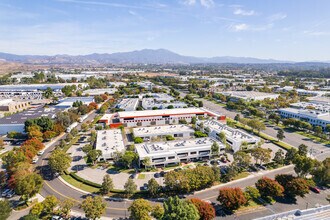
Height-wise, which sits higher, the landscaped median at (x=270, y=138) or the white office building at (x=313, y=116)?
the white office building at (x=313, y=116)

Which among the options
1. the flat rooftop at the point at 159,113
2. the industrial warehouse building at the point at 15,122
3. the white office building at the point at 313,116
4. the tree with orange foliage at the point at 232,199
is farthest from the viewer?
the flat rooftop at the point at 159,113

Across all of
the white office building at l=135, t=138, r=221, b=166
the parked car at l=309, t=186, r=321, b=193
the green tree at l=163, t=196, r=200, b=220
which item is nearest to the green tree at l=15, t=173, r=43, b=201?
the white office building at l=135, t=138, r=221, b=166

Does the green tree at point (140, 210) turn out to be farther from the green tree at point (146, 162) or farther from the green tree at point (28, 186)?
the green tree at point (28, 186)

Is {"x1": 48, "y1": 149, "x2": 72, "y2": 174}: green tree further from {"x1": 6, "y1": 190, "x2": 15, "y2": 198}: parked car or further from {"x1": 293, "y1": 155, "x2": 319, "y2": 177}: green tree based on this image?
{"x1": 293, "y1": 155, "x2": 319, "y2": 177}: green tree

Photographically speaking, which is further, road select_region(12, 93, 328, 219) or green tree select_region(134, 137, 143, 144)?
green tree select_region(134, 137, 143, 144)

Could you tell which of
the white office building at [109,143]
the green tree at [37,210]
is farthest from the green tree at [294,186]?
the green tree at [37,210]

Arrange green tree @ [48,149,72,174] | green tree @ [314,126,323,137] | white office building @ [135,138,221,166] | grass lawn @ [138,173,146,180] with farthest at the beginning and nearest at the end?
1. green tree @ [314,126,323,137]
2. white office building @ [135,138,221,166]
3. grass lawn @ [138,173,146,180]
4. green tree @ [48,149,72,174]
